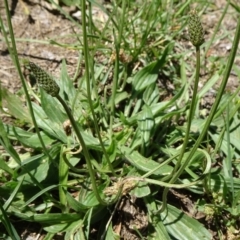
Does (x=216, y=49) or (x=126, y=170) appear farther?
(x=216, y=49)

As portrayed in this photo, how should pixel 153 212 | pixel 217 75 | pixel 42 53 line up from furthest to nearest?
1. pixel 42 53
2. pixel 217 75
3. pixel 153 212

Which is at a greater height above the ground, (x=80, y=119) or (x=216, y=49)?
(x=216, y=49)

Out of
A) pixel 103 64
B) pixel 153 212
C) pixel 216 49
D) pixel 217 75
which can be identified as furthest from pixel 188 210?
pixel 216 49

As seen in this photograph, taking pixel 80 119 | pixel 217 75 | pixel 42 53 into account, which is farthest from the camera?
pixel 42 53

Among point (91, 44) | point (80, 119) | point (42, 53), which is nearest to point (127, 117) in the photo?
point (80, 119)

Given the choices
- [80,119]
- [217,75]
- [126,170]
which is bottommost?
[126,170]

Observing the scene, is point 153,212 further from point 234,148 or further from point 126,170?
point 234,148
